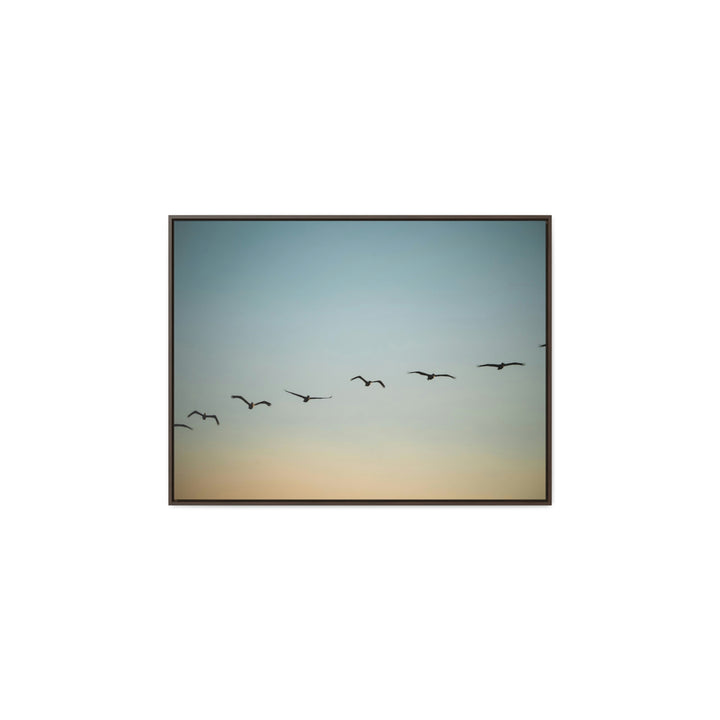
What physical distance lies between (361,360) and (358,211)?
1.62ft

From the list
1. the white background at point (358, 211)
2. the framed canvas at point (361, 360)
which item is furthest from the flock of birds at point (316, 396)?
the white background at point (358, 211)

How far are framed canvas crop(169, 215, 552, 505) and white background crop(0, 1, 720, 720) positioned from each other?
0.25ft

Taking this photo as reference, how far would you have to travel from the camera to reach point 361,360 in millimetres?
2396

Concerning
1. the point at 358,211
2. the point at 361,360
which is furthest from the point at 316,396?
the point at 358,211

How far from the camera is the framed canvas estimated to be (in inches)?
94.0

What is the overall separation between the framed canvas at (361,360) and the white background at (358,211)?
8cm

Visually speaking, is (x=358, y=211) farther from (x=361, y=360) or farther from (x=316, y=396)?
(x=316, y=396)

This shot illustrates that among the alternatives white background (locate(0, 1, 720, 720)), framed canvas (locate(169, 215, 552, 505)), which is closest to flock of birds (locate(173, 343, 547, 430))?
framed canvas (locate(169, 215, 552, 505))

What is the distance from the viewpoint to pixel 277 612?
7.84 ft

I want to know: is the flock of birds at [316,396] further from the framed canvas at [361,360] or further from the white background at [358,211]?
the white background at [358,211]

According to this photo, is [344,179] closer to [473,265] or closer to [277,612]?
[473,265]

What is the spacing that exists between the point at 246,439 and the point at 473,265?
3.09 feet

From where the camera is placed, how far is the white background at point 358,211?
239 cm

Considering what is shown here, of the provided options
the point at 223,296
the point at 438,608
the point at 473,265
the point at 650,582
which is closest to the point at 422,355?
the point at 473,265
